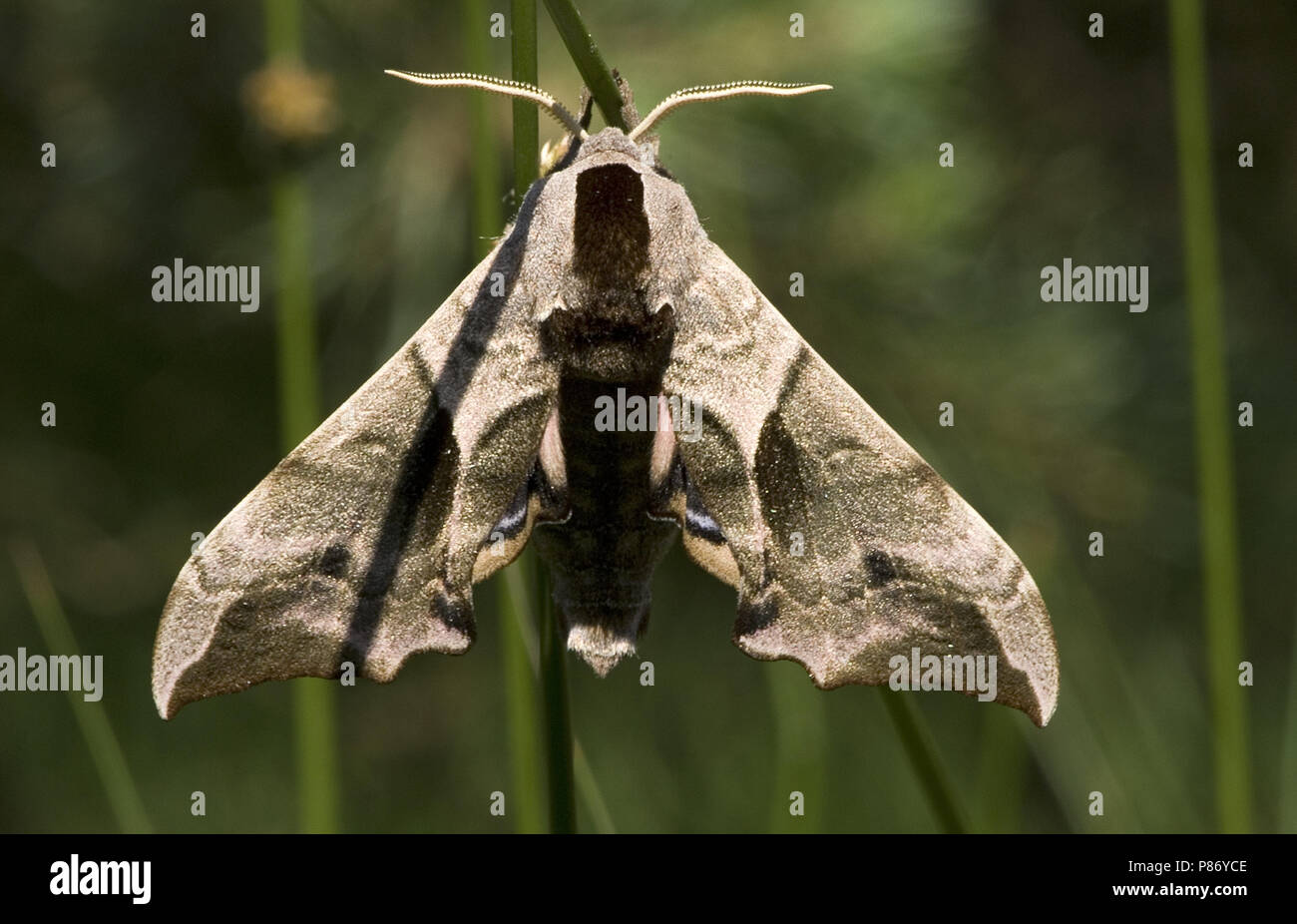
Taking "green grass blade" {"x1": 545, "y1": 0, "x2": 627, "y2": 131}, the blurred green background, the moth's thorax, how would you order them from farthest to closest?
1. the blurred green background
2. the moth's thorax
3. "green grass blade" {"x1": 545, "y1": 0, "x2": 627, "y2": 131}

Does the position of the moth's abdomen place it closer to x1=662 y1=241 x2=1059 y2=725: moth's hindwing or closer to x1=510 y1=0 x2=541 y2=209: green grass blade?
x1=662 y1=241 x2=1059 y2=725: moth's hindwing

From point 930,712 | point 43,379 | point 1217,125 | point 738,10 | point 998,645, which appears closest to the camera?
point 998,645

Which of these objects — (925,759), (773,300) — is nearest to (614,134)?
(925,759)

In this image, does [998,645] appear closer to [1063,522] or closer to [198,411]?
[1063,522]

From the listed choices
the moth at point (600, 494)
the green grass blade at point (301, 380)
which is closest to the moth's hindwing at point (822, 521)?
the moth at point (600, 494)

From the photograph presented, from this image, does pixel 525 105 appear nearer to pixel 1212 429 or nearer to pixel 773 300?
pixel 1212 429

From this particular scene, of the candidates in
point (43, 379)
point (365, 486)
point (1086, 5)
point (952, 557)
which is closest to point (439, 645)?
point (365, 486)

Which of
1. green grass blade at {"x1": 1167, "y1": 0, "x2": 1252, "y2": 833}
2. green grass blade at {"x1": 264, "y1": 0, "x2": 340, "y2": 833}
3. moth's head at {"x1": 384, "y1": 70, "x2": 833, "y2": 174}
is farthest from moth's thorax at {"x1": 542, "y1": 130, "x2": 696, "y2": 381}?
green grass blade at {"x1": 1167, "y1": 0, "x2": 1252, "y2": 833}

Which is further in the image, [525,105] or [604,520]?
[604,520]
